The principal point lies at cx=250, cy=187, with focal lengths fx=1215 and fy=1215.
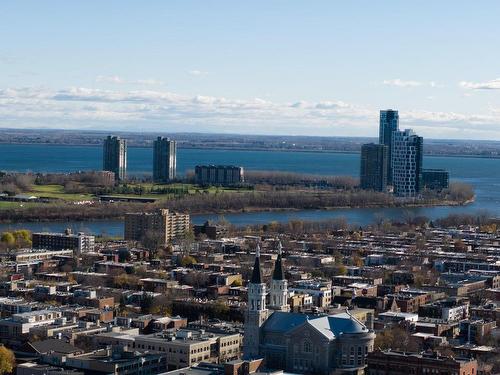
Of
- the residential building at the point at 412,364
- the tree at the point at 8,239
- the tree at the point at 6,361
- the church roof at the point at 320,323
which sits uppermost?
the church roof at the point at 320,323

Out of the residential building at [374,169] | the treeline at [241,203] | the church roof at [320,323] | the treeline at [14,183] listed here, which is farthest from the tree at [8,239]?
the residential building at [374,169]

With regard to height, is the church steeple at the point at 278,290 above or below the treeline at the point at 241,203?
above

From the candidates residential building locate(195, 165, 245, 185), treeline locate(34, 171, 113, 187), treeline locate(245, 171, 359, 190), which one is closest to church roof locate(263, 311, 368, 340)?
treeline locate(34, 171, 113, 187)

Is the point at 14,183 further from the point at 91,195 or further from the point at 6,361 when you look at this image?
the point at 6,361

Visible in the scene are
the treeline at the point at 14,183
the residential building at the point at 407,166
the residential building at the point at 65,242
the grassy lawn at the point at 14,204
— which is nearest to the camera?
the residential building at the point at 65,242

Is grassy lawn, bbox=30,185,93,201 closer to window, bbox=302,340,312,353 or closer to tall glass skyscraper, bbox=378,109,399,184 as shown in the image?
tall glass skyscraper, bbox=378,109,399,184

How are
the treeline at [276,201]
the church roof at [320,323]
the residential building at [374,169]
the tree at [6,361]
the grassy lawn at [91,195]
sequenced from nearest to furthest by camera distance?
the church roof at [320,323] < the tree at [6,361] < the treeline at [276,201] < the grassy lawn at [91,195] < the residential building at [374,169]

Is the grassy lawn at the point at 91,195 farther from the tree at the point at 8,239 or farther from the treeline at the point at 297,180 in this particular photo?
the tree at the point at 8,239
